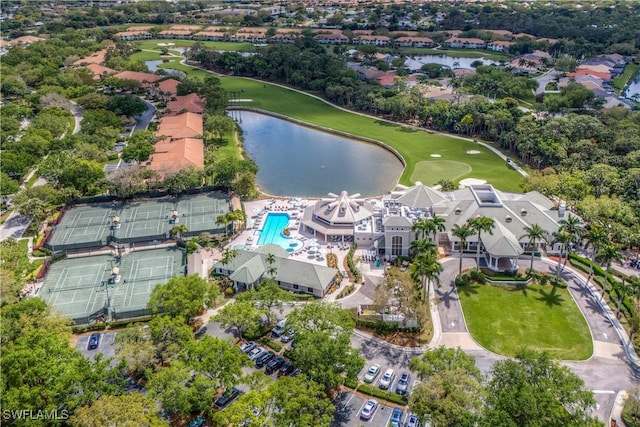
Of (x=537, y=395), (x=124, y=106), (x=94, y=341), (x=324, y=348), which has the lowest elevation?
(x=94, y=341)

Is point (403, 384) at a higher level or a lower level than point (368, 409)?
lower

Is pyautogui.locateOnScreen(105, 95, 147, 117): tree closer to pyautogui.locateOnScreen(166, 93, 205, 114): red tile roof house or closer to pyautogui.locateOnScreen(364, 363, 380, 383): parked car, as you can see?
pyautogui.locateOnScreen(166, 93, 205, 114): red tile roof house

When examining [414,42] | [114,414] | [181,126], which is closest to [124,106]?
[181,126]

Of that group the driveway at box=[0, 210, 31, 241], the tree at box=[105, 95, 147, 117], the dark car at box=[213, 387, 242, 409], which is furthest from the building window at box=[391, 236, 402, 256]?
the tree at box=[105, 95, 147, 117]

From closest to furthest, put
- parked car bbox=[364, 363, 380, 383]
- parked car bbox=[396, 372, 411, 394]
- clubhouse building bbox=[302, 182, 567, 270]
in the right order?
parked car bbox=[396, 372, 411, 394]
parked car bbox=[364, 363, 380, 383]
clubhouse building bbox=[302, 182, 567, 270]

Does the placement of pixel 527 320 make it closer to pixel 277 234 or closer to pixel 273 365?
pixel 273 365

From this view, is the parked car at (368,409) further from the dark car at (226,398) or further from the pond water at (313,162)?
the pond water at (313,162)

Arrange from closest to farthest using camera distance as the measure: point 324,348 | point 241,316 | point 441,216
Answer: point 324,348 < point 241,316 < point 441,216
